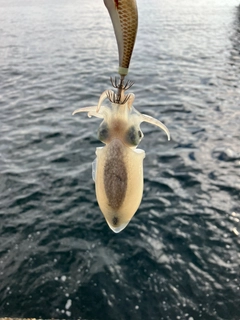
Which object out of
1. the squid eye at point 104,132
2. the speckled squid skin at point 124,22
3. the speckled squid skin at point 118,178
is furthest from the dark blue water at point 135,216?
the speckled squid skin at point 124,22

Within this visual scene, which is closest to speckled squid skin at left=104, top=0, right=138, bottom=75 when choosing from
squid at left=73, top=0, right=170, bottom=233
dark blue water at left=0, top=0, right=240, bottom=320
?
squid at left=73, top=0, right=170, bottom=233

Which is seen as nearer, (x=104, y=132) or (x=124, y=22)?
(x=124, y=22)

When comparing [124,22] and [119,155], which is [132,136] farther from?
[124,22]

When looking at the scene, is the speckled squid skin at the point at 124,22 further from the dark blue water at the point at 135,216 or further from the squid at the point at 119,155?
the dark blue water at the point at 135,216

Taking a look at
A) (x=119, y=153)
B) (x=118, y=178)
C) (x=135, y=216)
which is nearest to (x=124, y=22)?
(x=119, y=153)

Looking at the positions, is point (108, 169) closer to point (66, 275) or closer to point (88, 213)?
point (66, 275)

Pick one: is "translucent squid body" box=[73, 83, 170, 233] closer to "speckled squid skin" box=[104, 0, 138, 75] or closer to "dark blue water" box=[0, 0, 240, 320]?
"speckled squid skin" box=[104, 0, 138, 75]

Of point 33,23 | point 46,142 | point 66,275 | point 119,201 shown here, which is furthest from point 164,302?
point 33,23
